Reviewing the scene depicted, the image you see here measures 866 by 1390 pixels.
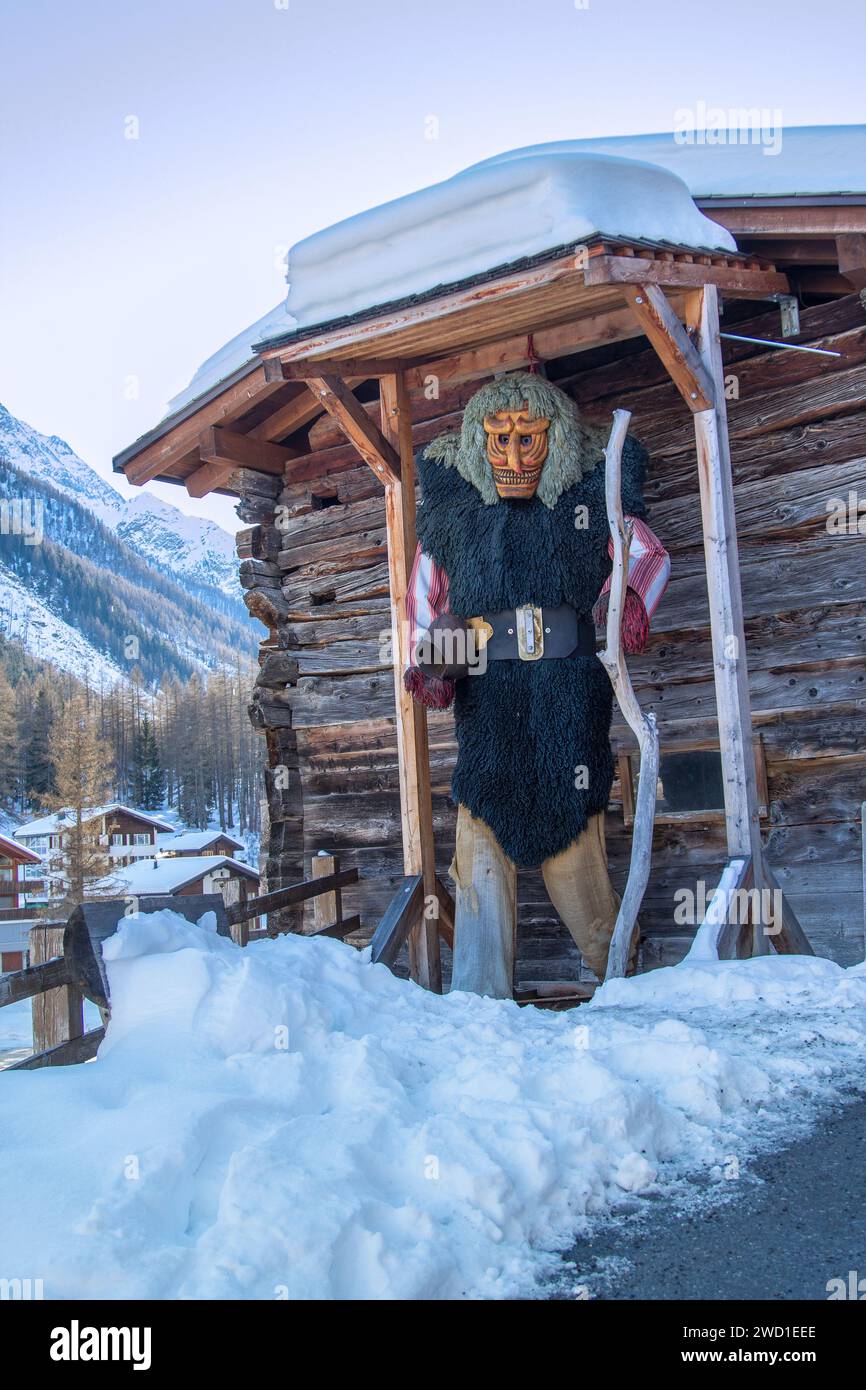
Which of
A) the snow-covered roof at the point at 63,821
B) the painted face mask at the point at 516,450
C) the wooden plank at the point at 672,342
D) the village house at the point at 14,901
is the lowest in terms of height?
the village house at the point at 14,901

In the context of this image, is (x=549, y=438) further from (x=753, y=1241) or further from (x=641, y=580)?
(x=753, y=1241)

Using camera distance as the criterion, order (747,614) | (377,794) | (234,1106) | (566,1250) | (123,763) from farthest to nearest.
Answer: (123,763), (377,794), (747,614), (234,1106), (566,1250)

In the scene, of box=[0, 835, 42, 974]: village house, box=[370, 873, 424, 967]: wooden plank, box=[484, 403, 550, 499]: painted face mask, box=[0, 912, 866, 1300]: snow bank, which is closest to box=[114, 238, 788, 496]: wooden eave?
box=[484, 403, 550, 499]: painted face mask

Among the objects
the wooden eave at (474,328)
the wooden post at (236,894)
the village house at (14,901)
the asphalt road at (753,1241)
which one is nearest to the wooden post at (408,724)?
the wooden eave at (474,328)

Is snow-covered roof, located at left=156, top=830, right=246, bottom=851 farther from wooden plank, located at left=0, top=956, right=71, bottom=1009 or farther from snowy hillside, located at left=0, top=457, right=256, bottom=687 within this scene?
snowy hillside, located at left=0, top=457, right=256, bottom=687

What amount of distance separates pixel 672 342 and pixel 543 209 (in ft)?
2.19

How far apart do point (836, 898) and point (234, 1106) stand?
319 centimetres

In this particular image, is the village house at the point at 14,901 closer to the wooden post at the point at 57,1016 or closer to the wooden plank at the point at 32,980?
the wooden post at the point at 57,1016

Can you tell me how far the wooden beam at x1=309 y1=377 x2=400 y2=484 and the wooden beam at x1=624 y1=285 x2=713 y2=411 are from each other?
4.25 feet

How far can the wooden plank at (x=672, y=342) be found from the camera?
4.02 m

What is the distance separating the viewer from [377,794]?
256 inches

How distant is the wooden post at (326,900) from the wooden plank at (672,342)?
330 centimetres
